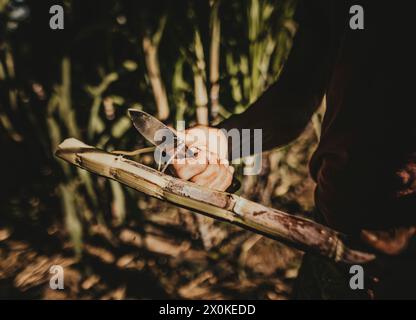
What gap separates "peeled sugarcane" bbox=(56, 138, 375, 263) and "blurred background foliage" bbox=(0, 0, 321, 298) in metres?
0.55

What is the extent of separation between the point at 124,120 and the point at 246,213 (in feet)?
2.37

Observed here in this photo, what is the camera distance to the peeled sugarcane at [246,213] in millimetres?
473

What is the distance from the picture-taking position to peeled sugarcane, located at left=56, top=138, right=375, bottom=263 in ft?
1.55

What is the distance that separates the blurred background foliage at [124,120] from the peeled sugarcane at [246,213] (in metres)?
0.55

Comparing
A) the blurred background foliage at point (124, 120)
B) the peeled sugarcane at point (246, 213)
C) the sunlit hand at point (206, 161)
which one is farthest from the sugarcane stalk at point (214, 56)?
the peeled sugarcane at point (246, 213)

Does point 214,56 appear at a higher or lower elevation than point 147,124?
higher

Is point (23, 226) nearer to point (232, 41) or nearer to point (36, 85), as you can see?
point (36, 85)

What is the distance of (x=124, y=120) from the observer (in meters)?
1.04

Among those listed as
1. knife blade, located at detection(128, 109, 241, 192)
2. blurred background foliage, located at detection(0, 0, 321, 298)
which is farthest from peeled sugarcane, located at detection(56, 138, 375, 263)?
blurred background foliage, located at detection(0, 0, 321, 298)

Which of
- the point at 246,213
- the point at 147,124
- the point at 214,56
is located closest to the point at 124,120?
the point at 214,56

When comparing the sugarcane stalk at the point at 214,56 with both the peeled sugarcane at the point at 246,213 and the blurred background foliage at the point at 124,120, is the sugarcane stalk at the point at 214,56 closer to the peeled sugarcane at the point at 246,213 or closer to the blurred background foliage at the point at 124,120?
the blurred background foliage at the point at 124,120

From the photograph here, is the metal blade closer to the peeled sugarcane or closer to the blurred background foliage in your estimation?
the peeled sugarcane

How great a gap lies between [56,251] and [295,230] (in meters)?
1.05

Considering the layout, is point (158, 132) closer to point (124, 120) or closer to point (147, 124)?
point (147, 124)
